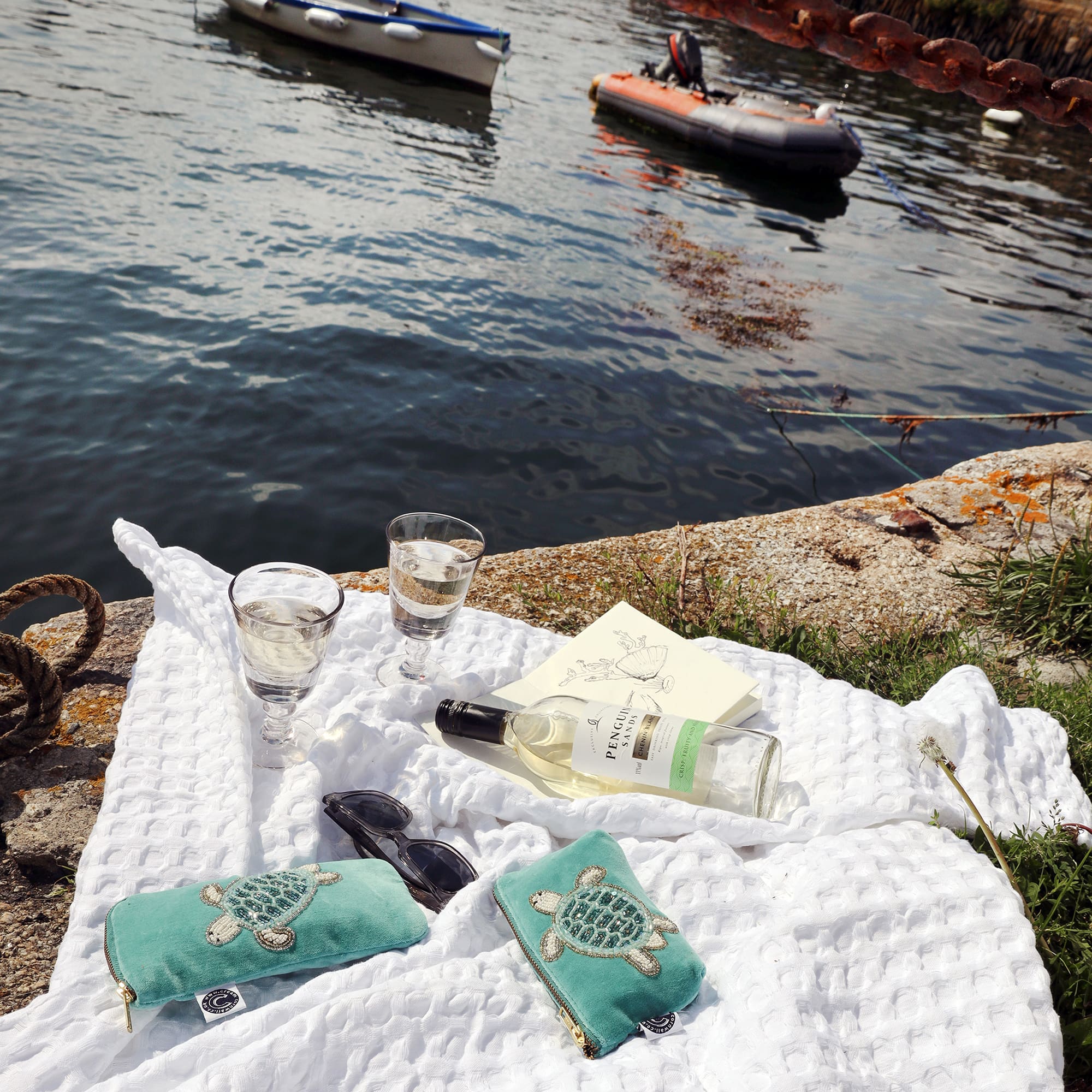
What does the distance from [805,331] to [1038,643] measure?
5729mm

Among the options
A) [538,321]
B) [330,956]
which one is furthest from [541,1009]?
[538,321]

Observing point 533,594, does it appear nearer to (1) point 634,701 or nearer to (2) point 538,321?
(1) point 634,701

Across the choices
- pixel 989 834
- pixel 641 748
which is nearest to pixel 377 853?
pixel 641 748

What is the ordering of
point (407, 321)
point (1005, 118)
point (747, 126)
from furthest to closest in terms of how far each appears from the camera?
point (1005, 118) < point (747, 126) < point (407, 321)

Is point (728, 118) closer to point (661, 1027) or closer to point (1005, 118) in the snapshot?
point (1005, 118)

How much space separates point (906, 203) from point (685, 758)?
44.8 ft

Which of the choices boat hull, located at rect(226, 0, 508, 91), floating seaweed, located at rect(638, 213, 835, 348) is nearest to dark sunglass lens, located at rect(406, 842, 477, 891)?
floating seaweed, located at rect(638, 213, 835, 348)

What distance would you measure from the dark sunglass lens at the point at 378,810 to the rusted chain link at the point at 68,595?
1.94 ft

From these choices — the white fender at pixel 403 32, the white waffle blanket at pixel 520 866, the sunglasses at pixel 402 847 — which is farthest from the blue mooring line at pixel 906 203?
the sunglasses at pixel 402 847

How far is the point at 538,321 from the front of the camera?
7121 millimetres

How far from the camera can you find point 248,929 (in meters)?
1.00

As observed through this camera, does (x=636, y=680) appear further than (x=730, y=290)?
No

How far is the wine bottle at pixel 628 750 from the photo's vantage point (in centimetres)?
137

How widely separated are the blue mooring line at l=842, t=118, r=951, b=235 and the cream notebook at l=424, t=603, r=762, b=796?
11996 millimetres
